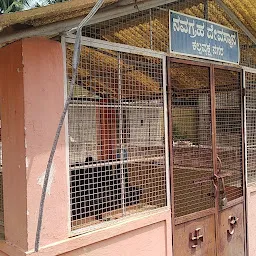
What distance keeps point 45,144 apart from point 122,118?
83 cm

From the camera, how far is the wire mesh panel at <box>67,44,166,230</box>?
9.48ft

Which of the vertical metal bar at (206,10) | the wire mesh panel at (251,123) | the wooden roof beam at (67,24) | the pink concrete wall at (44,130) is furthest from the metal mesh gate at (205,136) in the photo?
the pink concrete wall at (44,130)

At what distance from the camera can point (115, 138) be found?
10.4 feet

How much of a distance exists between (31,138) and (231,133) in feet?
9.50

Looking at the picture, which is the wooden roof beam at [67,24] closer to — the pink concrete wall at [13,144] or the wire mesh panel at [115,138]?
the pink concrete wall at [13,144]

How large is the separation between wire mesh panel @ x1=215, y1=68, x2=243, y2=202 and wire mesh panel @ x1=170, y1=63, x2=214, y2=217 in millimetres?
295

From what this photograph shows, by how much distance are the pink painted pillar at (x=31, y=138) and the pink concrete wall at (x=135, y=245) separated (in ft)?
1.10

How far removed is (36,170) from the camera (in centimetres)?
250

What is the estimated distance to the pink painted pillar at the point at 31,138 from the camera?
8.09ft

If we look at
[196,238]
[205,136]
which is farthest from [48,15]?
[196,238]

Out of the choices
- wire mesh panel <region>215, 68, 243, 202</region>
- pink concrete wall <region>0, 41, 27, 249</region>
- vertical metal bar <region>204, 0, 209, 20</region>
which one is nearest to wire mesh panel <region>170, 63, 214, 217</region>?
wire mesh panel <region>215, 68, 243, 202</region>

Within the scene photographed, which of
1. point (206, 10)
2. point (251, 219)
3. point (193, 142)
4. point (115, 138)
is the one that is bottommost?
point (251, 219)

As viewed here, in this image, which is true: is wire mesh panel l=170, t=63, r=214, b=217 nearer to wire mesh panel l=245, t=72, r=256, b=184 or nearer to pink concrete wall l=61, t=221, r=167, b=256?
pink concrete wall l=61, t=221, r=167, b=256

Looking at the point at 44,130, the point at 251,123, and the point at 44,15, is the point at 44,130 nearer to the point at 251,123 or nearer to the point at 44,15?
the point at 44,15
